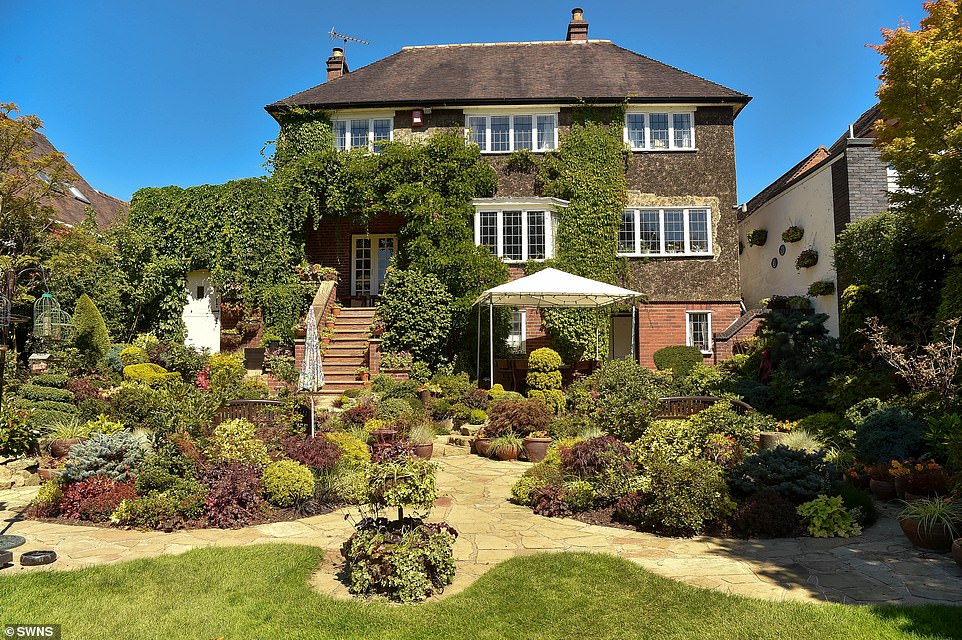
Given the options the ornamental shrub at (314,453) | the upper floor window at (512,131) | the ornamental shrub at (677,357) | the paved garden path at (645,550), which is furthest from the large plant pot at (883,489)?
the upper floor window at (512,131)

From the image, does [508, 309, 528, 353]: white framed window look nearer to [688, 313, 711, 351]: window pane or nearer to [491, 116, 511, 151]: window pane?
[688, 313, 711, 351]: window pane

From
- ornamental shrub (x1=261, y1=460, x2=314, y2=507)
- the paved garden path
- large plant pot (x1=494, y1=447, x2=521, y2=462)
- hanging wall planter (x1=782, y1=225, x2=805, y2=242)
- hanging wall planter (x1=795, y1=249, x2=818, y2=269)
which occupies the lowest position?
the paved garden path

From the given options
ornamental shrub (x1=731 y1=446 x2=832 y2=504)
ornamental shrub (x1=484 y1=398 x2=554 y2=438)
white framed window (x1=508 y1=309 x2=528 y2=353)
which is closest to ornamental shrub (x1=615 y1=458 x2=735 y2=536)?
ornamental shrub (x1=731 y1=446 x2=832 y2=504)

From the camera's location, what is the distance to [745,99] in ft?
63.6

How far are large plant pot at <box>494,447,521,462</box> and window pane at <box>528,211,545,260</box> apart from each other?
31.4 feet

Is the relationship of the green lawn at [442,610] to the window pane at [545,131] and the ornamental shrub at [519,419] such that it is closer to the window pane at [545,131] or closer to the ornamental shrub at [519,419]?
the ornamental shrub at [519,419]

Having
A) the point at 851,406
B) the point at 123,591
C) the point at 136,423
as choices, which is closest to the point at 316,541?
the point at 123,591

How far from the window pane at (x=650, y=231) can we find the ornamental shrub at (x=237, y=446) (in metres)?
14.6

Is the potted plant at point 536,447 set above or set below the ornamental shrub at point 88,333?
below

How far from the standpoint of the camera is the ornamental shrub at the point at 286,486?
744 centimetres

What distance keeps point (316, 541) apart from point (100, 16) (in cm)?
1115

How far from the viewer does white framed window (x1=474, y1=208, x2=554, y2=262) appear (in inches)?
761

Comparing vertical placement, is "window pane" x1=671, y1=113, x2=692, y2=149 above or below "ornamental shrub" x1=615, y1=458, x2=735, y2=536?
above

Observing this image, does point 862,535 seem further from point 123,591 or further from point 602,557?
point 123,591
